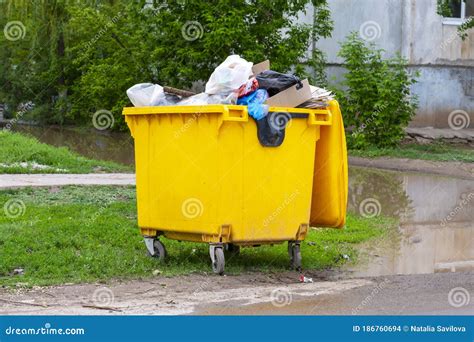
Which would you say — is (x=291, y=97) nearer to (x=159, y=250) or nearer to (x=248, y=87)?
(x=248, y=87)

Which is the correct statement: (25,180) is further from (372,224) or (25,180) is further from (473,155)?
(473,155)

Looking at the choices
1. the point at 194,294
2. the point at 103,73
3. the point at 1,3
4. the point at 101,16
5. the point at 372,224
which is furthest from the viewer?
the point at 1,3

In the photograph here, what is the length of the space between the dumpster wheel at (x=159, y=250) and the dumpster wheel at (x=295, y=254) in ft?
3.68

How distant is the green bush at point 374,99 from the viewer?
20.9m

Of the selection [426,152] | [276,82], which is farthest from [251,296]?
[426,152]

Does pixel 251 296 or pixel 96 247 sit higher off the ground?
pixel 96 247

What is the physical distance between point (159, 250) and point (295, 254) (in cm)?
121

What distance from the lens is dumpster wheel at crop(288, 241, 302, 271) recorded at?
8.59 m

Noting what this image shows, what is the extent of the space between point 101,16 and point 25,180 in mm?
12877

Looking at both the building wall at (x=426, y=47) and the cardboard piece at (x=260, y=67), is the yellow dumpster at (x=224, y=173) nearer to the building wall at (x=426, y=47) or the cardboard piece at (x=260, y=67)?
the cardboard piece at (x=260, y=67)

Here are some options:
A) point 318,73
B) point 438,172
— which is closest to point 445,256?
point 438,172

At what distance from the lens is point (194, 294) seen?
7.40 metres

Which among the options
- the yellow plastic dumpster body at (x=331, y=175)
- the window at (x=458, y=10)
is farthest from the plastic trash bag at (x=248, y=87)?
the window at (x=458, y=10)

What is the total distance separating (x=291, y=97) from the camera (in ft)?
27.4
